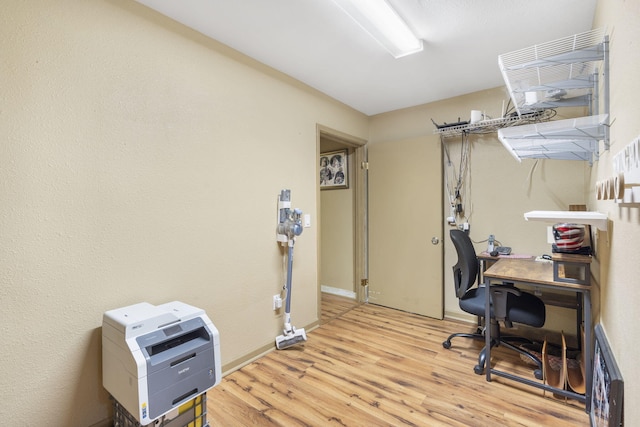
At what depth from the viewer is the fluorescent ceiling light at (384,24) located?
1.72 metres

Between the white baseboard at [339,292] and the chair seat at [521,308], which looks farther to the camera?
the white baseboard at [339,292]

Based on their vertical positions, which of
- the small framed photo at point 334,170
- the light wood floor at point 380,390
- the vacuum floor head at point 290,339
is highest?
the small framed photo at point 334,170

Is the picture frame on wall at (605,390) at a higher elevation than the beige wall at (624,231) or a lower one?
lower

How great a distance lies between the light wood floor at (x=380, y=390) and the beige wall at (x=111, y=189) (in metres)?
0.36

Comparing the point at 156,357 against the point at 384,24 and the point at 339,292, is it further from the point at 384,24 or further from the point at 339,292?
the point at 339,292

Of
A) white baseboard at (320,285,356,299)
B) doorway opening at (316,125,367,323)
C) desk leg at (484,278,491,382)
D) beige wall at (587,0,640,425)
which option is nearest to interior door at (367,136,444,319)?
doorway opening at (316,125,367,323)

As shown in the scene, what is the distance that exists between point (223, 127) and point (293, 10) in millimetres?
918

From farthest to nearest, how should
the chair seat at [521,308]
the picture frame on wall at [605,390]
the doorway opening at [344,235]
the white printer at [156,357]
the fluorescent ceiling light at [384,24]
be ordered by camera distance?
the doorway opening at [344,235]
the chair seat at [521,308]
the fluorescent ceiling light at [384,24]
the white printer at [156,357]
the picture frame on wall at [605,390]

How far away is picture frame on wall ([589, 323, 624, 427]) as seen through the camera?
1.06 metres

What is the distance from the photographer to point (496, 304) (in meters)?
2.12

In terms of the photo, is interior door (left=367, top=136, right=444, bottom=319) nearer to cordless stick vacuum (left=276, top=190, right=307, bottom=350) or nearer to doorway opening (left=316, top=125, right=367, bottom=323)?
doorway opening (left=316, top=125, right=367, bottom=323)

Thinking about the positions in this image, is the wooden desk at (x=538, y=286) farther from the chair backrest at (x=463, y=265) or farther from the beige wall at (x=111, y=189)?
the beige wall at (x=111, y=189)

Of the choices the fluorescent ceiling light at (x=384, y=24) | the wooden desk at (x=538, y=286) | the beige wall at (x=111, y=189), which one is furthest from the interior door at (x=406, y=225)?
the beige wall at (x=111, y=189)

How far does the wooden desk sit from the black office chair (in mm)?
89
